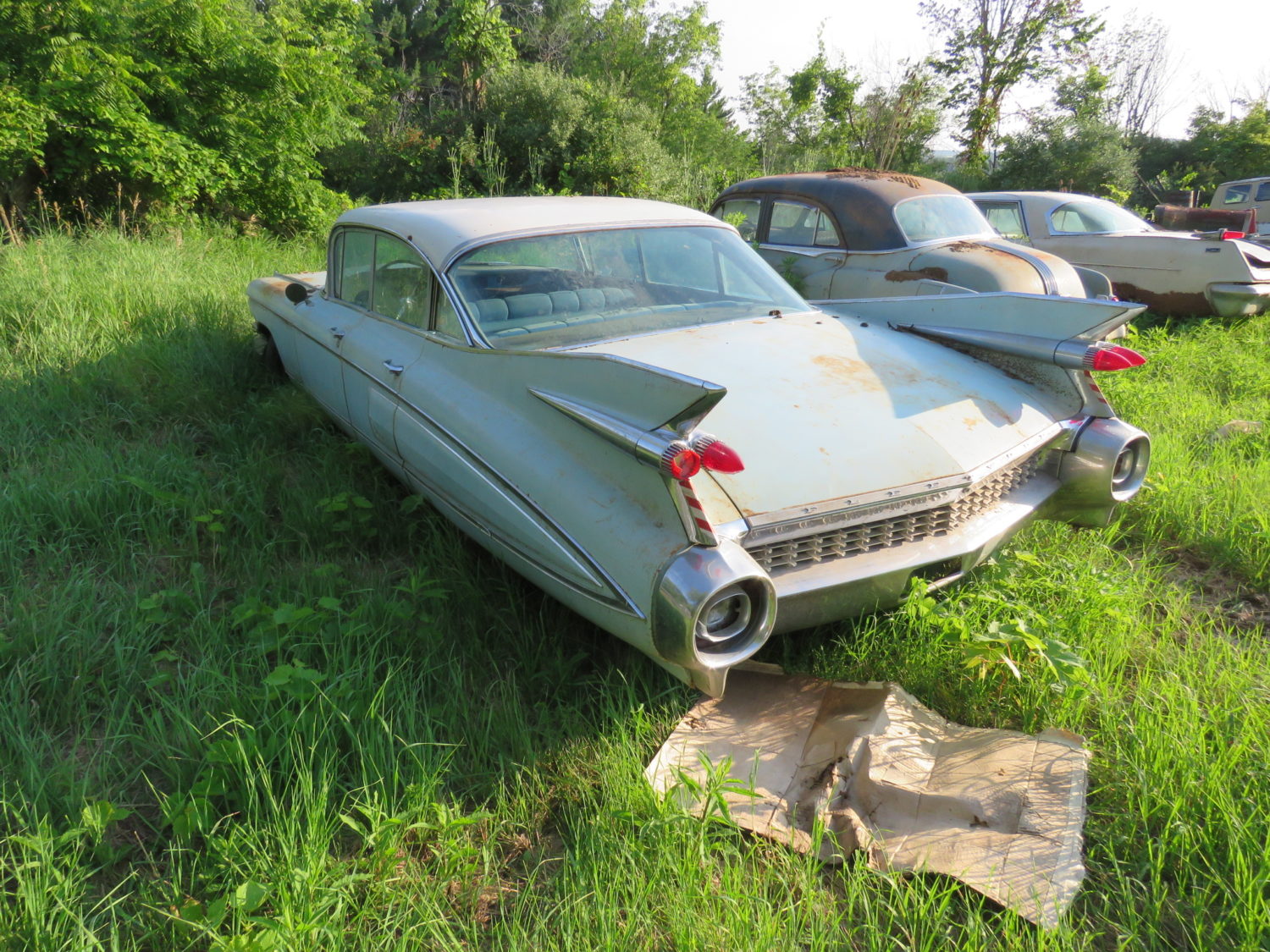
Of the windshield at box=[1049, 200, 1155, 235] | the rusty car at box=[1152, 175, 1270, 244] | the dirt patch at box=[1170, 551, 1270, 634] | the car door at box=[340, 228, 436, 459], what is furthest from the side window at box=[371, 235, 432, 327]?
the rusty car at box=[1152, 175, 1270, 244]

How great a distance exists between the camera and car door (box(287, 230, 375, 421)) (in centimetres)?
386

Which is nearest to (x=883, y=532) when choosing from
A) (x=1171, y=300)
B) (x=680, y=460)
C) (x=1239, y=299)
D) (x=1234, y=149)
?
(x=680, y=460)

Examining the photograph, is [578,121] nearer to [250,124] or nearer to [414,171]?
[414,171]

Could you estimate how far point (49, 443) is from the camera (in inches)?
161

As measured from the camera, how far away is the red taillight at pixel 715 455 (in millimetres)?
2039

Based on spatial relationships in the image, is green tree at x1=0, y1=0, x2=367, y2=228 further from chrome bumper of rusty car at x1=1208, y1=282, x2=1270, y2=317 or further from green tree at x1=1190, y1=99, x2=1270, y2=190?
green tree at x1=1190, y1=99, x2=1270, y2=190

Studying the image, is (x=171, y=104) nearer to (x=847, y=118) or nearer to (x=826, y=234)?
(x=826, y=234)

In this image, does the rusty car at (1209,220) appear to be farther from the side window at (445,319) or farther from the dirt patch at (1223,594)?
the side window at (445,319)

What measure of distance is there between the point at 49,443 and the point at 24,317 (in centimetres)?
186

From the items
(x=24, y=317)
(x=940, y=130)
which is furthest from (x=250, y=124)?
(x=940, y=130)

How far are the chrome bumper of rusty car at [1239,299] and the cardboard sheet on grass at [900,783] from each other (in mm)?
6449

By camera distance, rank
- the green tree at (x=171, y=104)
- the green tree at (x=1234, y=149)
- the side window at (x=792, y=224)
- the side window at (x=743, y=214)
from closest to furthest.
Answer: the side window at (x=792, y=224) < the side window at (x=743, y=214) < the green tree at (x=171, y=104) < the green tree at (x=1234, y=149)

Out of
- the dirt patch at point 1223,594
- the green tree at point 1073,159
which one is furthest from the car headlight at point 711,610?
the green tree at point 1073,159

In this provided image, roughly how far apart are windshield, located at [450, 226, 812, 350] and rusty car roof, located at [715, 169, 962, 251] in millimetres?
2647
